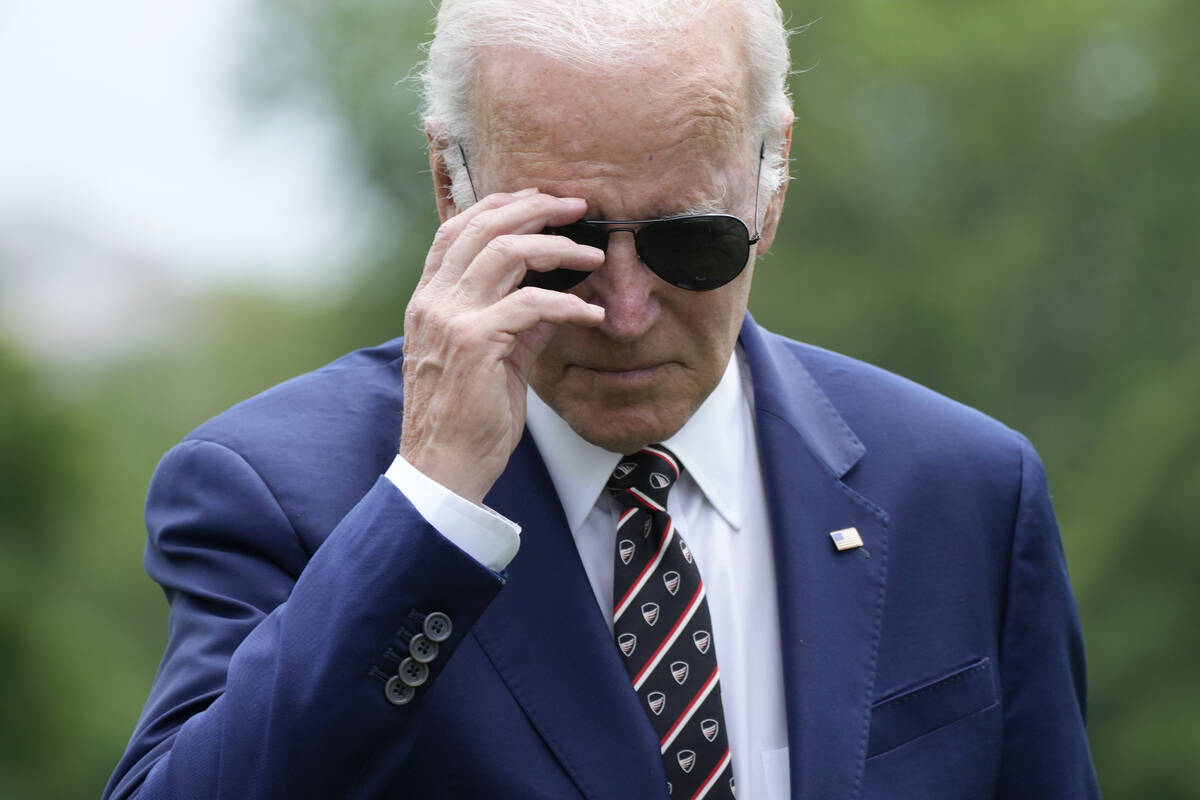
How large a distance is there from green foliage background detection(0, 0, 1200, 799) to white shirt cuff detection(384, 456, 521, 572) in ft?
63.7

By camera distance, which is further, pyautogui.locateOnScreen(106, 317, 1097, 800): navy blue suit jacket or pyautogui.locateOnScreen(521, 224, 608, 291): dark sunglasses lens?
pyautogui.locateOnScreen(521, 224, 608, 291): dark sunglasses lens

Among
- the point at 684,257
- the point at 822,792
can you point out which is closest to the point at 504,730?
the point at 822,792

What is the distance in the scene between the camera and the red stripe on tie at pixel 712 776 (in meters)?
2.69

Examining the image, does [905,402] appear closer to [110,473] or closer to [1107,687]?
[110,473]

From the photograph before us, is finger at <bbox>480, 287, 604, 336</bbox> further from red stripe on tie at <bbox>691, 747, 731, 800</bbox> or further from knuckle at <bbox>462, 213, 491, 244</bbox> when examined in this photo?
red stripe on tie at <bbox>691, 747, 731, 800</bbox>

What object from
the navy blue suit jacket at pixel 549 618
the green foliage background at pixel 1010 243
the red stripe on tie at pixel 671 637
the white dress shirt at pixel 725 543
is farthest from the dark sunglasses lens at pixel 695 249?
the green foliage background at pixel 1010 243

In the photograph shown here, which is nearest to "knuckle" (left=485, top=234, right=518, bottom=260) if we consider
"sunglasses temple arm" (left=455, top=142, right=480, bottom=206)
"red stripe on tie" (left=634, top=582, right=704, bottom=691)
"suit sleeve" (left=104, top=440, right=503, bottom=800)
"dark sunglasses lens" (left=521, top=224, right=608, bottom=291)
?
"dark sunglasses lens" (left=521, top=224, right=608, bottom=291)

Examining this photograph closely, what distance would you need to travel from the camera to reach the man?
2416 millimetres

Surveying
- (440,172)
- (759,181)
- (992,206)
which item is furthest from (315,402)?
(992,206)

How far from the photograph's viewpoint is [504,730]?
2.63m

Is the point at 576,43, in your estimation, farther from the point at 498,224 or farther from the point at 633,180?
the point at 498,224

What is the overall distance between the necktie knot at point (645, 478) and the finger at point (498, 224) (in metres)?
0.55

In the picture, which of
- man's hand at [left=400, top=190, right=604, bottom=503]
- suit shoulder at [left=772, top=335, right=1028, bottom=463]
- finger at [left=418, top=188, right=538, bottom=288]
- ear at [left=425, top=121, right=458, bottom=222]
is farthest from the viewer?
suit shoulder at [left=772, top=335, right=1028, bottom=463]

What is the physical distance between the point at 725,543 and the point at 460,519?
2.32 feet
